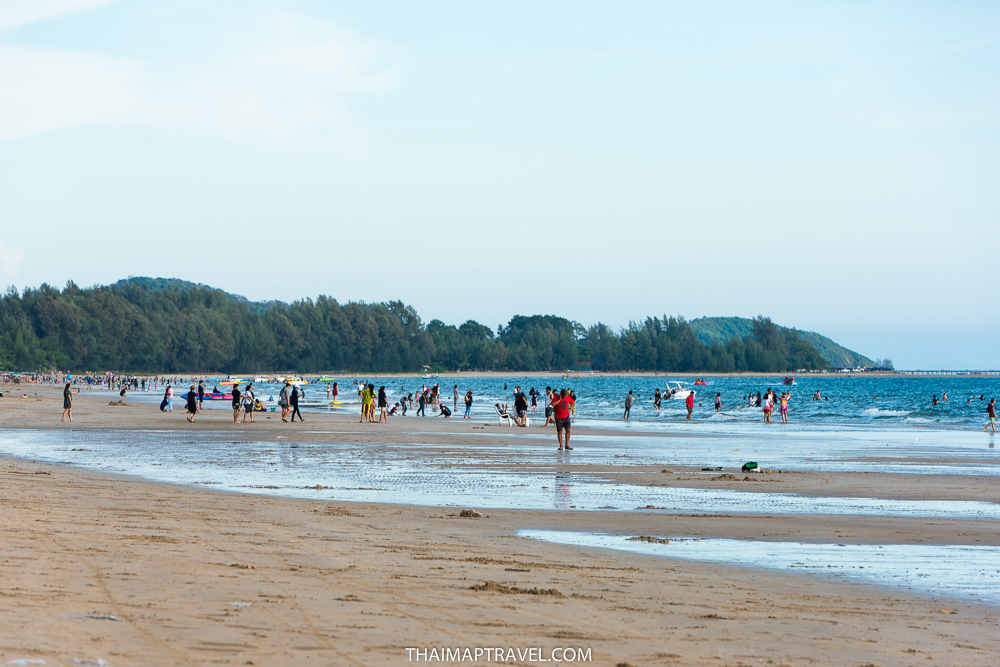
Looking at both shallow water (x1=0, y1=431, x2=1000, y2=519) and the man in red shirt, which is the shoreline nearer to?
shallow water (x1=0, y1=431, x2=1000, y2=519)

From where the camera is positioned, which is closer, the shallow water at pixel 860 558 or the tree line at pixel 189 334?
the shallow water at pixel 860 558

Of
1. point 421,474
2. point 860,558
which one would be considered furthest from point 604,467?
point 860,558

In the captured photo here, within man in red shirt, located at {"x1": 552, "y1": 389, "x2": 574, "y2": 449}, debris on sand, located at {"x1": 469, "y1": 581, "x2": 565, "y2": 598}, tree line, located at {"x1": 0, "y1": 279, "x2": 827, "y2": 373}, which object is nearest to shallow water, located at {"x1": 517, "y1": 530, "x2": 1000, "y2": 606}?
debris on sand, located at {"x1": 469, "y1": 581, "x2": 565, "y2": 598}

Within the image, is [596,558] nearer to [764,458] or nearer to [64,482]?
[64,482]

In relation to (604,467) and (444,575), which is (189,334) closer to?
(604,467)

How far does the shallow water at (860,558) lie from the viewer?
8.09 m

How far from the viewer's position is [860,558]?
9289 millimetres

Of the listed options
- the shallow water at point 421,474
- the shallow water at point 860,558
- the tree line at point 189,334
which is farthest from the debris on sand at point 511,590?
the tree line at point 189,334

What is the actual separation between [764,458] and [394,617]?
18.4m

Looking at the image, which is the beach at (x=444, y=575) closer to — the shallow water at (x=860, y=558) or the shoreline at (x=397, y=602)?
the shoreline at (x=397, y=602)

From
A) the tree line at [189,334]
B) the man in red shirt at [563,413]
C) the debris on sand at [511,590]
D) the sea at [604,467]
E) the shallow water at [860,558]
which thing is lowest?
the sea at [604,467]

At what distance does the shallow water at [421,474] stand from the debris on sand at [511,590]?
5625mm

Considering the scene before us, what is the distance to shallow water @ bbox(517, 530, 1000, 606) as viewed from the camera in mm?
Answer: 8086

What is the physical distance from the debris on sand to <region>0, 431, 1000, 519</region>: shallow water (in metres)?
5.62
